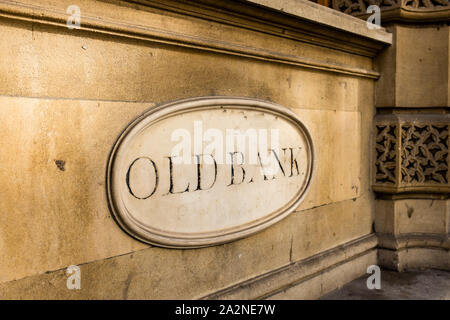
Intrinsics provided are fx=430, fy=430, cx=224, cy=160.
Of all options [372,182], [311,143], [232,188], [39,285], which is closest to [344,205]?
[372,182]

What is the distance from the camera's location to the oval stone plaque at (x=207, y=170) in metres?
1.85

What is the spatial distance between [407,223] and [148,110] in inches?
95.5

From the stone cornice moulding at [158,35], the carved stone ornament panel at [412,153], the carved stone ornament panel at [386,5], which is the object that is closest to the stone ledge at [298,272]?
the carved stone ornament panel at [412,153]

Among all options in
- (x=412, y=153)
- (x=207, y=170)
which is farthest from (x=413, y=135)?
(x=207, y=170)

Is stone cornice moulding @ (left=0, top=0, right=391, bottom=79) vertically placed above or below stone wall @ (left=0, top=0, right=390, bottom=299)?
above

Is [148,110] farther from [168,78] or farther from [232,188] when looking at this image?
[232,188]

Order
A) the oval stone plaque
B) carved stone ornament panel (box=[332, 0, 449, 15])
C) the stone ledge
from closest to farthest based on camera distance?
the oval stone plaque < the stone ledge < carved stone ornament panel (box=[332, 0, 449, 15])

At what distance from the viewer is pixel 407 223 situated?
3.38m

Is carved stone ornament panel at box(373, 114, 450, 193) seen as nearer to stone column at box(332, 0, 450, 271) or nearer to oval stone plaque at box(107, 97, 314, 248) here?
stone column at box(332, 0, 450, 271)

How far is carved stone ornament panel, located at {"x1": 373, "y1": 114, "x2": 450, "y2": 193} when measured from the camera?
10.7 ft

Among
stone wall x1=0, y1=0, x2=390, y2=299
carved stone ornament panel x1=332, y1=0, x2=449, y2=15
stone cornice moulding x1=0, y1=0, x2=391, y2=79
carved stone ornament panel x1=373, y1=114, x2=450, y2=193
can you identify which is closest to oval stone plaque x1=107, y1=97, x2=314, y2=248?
stone wall x1=0, y1=0, x2=390, y2=299

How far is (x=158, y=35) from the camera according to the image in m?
1.87

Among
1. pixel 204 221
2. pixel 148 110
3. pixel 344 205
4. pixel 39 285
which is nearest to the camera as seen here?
pixel 39 285

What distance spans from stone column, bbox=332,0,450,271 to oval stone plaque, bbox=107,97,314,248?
947mm
